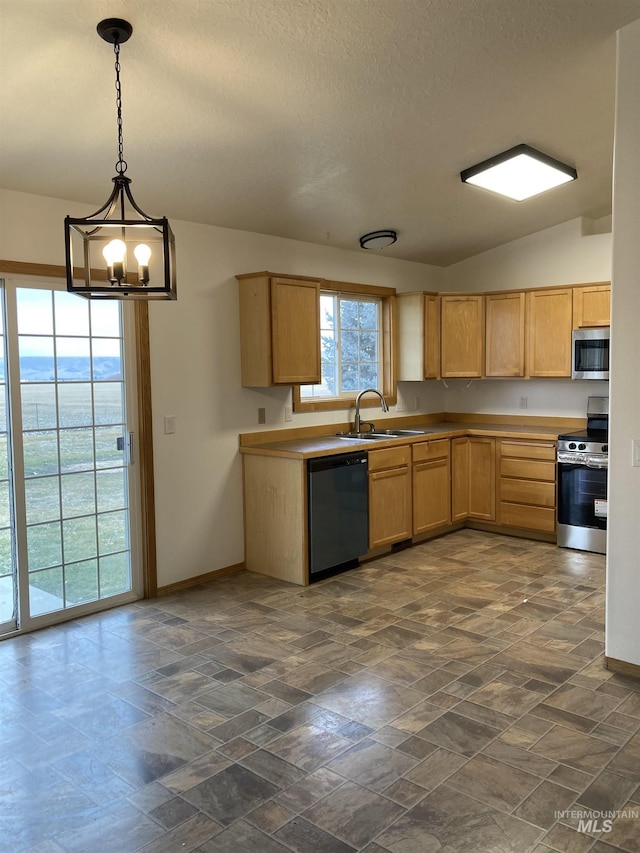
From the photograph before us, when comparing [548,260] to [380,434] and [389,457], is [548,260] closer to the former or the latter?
[380,434]

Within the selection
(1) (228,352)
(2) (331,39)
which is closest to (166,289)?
(2) (331,39)

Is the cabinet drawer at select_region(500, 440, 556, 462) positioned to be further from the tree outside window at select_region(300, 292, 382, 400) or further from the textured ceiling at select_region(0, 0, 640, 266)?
the textured ceiling at select_region(0, 0, 640, 266)

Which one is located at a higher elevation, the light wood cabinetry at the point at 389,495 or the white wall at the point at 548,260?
the white wall at the point at 548,260

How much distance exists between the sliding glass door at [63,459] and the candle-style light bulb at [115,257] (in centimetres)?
162

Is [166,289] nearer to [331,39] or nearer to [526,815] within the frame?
[331,39]

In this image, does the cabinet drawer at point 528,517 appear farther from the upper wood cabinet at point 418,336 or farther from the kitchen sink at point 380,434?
the upper wood cabinet at point 418,336

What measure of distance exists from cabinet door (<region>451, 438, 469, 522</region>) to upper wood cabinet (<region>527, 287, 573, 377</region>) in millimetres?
880

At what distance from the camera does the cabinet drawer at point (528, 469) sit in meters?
5.43

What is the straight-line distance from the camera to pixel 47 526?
3.83 metres

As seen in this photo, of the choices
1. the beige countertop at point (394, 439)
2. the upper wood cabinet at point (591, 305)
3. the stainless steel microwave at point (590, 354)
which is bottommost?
the beige countertop at point (394, 439)

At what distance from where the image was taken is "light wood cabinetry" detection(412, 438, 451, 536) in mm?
5430

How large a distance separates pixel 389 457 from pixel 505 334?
1745 millimetres

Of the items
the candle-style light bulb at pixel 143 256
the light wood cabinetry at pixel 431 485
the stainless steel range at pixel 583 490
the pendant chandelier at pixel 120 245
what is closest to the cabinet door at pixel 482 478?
the light wood cabinetry at pixel 431 485

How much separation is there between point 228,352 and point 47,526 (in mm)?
1697
